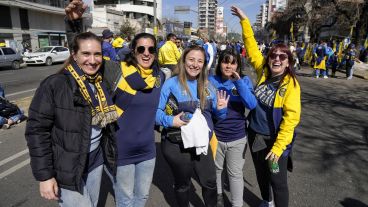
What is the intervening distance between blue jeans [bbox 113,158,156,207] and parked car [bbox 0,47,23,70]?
20.2 m

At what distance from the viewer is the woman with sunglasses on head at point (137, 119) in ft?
7.55

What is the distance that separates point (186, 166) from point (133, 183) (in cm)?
50

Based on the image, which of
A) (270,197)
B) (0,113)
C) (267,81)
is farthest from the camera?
(0,113)

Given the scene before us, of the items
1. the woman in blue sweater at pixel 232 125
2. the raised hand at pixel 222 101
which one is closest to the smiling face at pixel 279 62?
the woman in blue sweater at pixel 232 125

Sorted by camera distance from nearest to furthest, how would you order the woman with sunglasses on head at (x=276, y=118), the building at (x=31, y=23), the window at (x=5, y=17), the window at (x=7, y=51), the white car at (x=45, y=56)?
the woman with sunglasses on head at (x=276, y=118) < the window at (x=7, y=51) < the white car at (x=45, y=56) < the window at (x=5, y=17) < the building at (x=31, y=23)

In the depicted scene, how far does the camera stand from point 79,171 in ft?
6.21

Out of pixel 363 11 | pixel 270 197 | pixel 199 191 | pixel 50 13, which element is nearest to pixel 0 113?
pixel 199 191

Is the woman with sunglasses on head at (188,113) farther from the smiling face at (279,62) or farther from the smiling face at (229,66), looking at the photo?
the smiling face at (279,62)

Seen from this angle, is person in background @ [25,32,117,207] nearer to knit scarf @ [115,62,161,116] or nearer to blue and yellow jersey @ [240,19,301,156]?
knit scarf @ [115,62,161,116]

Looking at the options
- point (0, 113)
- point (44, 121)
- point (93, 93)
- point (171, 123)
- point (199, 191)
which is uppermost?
point (93, 93)

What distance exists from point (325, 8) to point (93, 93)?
26.5m

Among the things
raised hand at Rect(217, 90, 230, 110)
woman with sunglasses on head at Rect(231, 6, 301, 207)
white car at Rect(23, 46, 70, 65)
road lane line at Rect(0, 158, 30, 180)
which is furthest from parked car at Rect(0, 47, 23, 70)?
woman with sunglasses on head at Rect(231, 6, 301, 207)

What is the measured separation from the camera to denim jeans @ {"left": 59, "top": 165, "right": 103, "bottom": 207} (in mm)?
1943

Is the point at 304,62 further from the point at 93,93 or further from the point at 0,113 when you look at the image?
the point at 93,93
